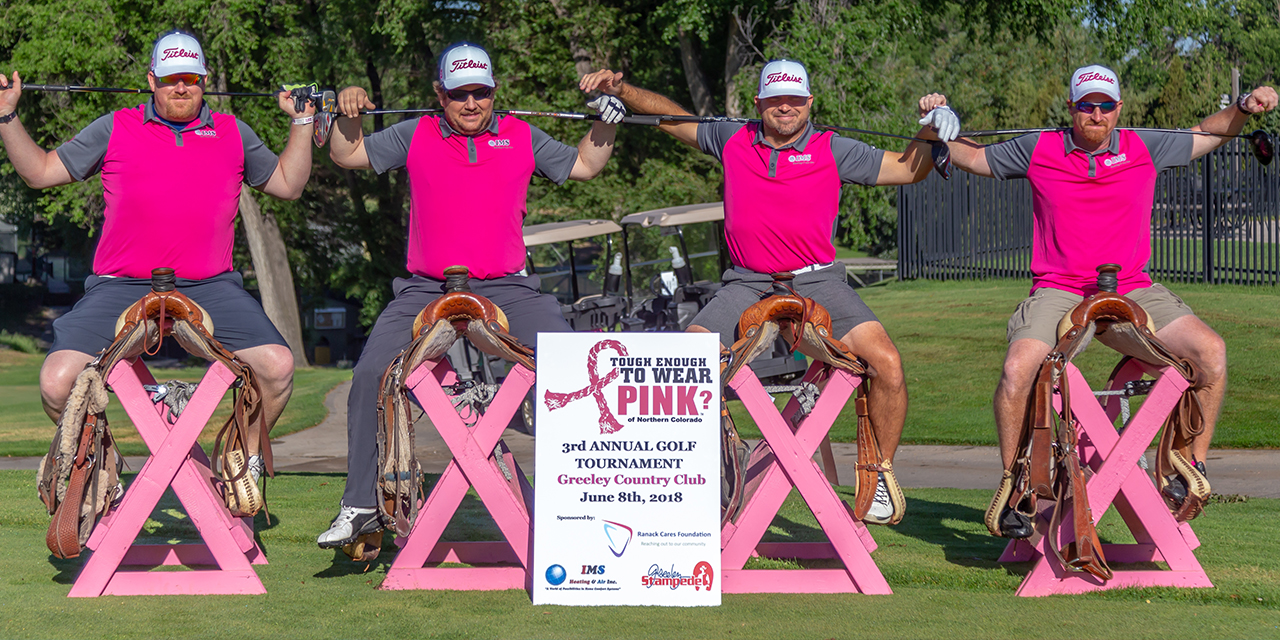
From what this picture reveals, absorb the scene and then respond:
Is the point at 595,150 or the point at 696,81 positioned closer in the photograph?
the point at 595,150

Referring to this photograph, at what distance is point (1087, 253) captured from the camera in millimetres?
5016

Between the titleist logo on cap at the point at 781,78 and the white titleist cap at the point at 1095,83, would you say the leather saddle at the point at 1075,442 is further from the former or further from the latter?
the titleist logo on cap at the point at 781,78

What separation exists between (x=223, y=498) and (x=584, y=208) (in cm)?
1384

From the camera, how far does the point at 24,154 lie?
481 cm

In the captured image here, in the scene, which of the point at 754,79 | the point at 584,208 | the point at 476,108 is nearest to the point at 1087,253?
the point at 476,108

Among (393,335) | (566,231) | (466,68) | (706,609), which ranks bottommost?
(706,609)

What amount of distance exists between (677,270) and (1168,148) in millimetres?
7635

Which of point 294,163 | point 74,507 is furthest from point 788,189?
point 74,507

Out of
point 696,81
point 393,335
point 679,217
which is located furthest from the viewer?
point 696,81

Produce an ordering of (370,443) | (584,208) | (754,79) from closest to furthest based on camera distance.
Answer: (370,443) < (754,79) < (584,208)

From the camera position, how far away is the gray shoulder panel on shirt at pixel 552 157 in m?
5.21

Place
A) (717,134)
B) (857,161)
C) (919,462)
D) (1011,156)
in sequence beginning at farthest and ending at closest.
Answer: (919,462)
(717,134)
(857,161)
(1011,156)

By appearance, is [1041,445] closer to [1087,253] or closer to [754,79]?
[1087,253]

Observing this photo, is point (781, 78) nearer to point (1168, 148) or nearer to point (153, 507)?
point (1168, 148)
